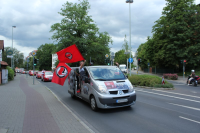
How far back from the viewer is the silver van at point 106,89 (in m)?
6.65

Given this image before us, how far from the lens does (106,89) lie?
6707 millimetres

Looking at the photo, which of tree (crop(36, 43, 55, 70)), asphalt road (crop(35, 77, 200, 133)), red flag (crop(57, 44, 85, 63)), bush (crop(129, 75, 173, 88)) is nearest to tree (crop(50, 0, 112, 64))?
bush (crop(129, 75, 173, 88))

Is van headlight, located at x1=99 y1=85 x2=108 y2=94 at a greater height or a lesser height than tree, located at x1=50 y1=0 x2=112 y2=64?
lesser

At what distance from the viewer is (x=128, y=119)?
6027 mm

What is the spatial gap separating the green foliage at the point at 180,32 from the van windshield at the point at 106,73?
27144 mm

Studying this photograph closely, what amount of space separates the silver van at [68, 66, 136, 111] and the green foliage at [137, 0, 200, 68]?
2753 centimetres

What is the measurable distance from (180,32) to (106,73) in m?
30.4

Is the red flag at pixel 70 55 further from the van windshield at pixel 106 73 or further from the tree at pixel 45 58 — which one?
the tree at pixel 45 58

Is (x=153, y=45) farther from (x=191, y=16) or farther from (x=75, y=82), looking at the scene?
(x=75, y=82)

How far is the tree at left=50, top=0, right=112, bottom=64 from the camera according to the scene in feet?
125

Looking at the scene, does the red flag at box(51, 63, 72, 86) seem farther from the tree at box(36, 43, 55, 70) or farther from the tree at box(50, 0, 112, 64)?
the tree at box(36, 43, 55, 70)

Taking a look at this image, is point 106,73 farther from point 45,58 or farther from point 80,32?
point 45,58

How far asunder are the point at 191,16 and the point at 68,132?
35.4 meters

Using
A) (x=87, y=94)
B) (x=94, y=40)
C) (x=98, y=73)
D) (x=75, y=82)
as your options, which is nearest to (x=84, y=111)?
(x=87, y=94)
